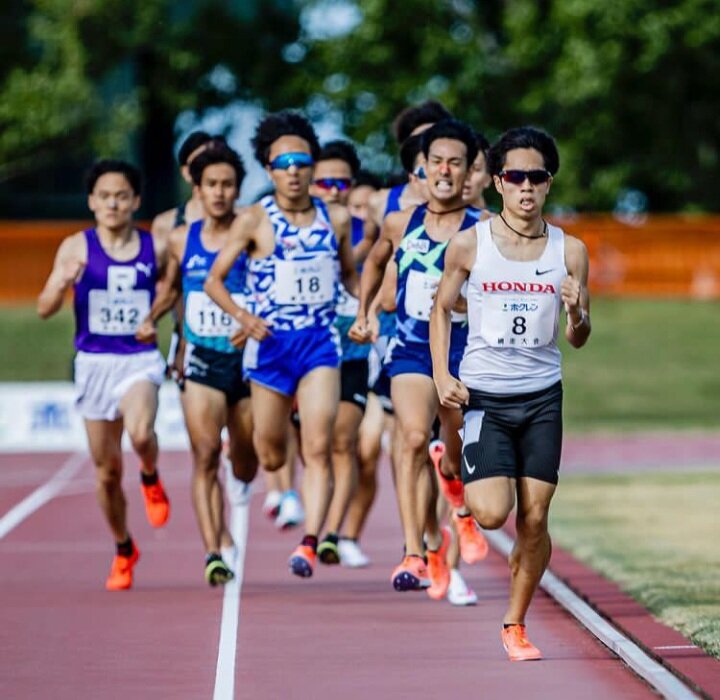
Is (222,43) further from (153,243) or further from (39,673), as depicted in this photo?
(39,673)

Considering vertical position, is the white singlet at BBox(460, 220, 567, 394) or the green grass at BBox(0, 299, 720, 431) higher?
the white singlet at BBox(460, 220, 567, 394)

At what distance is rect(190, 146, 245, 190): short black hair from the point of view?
12602 mm

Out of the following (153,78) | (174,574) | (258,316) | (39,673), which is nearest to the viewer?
(39,673)

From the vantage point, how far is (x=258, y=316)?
470 inches

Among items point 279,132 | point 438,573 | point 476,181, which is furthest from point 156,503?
point 476,181

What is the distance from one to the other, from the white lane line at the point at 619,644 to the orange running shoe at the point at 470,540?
0.56 metres

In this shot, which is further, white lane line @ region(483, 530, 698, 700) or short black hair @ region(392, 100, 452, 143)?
short black hair @ region(392, 100, 452, 143)

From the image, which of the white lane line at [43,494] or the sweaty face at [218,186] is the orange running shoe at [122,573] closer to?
the sweaty face at [218,186]

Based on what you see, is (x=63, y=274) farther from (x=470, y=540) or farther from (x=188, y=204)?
(x=470, y=540)

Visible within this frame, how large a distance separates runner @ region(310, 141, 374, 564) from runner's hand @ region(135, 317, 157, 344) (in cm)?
A: 123

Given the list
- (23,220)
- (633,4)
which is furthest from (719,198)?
(23,220)

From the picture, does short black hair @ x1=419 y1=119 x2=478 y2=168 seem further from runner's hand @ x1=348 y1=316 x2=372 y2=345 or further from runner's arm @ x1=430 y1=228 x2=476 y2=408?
runner's arm @ x1=430 y1=228 x2=476 y2=408

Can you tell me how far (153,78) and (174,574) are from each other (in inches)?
1561

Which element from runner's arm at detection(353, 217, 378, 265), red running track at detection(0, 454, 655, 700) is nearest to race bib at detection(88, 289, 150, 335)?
runner's arm at detection(353, 217, 378, 265)
